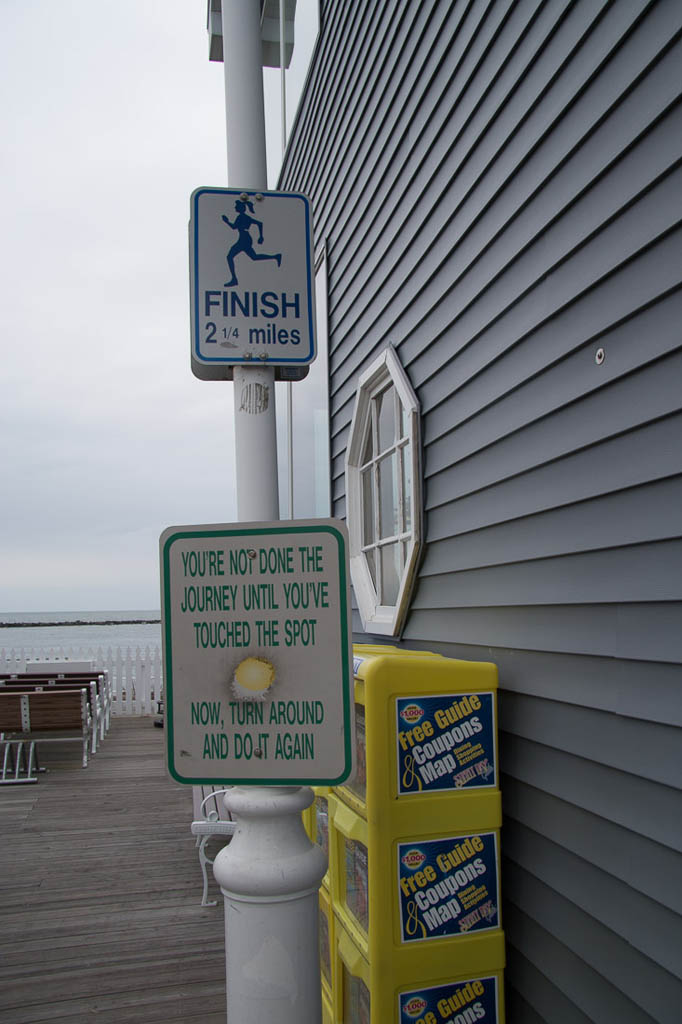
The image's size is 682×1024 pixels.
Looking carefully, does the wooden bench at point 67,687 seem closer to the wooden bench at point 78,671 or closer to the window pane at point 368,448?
the wooden bench at point 78,671

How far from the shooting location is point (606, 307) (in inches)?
80.7

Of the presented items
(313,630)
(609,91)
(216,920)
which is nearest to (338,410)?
(216,920)

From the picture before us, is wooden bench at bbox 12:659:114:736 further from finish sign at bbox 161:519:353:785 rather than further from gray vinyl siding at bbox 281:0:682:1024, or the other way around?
finish sign at bbox 161:519:353:785

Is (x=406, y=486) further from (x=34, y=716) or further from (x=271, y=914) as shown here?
(x=34, y=716)

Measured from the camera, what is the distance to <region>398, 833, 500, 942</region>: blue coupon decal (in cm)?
246

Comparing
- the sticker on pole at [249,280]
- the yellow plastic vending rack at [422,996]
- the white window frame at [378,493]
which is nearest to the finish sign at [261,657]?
the sticker on pole at [249,280]

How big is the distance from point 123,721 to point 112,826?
6.54 meters

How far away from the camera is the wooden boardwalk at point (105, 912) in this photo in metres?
3.59

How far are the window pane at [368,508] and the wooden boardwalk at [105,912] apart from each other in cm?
Answer: 245

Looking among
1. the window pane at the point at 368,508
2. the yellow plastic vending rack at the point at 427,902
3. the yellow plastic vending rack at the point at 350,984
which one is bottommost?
the yellow plastic vending rack at the point at 350,984

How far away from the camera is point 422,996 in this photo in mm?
2439

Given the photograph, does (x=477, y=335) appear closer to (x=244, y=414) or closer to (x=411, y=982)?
(x=244, y=414)

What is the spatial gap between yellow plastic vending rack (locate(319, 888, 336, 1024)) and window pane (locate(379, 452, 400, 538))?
73.4 inches

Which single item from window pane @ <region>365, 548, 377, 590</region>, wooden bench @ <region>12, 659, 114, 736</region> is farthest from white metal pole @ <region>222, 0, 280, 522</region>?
wooden bench @ <region>12, 659, 114, 736</region>
